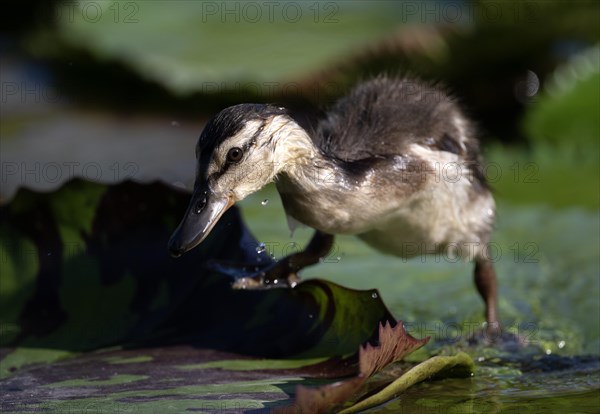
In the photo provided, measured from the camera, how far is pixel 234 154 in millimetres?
2559

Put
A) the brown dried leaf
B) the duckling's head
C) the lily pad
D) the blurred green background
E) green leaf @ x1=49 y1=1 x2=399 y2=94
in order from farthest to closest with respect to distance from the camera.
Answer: green leaf @ x1=49 y1=1 x2=399 y2=94
the blurred green background
the lily pad
the duckling's head
the brown dried leaf

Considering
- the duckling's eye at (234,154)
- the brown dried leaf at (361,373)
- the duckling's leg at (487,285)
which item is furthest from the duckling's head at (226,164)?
the duckling's leg at (487,285)

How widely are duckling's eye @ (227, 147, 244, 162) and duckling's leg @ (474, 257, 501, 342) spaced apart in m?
1.21

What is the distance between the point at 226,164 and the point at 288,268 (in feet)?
1.93

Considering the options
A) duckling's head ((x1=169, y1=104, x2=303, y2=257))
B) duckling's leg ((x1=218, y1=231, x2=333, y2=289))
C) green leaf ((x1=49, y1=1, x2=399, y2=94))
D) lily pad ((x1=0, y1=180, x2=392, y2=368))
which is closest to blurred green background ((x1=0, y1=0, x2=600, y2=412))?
green leaf ((x1=49, y1=1, x2=399, y2=94))

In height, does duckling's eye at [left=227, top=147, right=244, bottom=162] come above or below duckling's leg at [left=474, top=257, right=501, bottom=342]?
above

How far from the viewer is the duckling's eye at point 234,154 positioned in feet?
8.35

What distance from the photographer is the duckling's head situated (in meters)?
2.53

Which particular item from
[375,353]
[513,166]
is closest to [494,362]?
[375,353]

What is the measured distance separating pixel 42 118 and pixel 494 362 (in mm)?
3632

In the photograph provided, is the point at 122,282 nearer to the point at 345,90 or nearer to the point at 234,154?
the point at 234,154

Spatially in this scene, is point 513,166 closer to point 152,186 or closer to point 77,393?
point 152,186

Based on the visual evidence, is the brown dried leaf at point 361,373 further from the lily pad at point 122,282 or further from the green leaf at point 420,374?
the lily pad at point 122,282

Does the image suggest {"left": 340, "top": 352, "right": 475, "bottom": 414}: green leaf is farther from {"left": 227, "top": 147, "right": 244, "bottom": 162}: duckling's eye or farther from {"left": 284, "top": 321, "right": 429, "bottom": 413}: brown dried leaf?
{"left": 227, "top": 147, "right": 244, "bottom": 162}: duckling's eye
